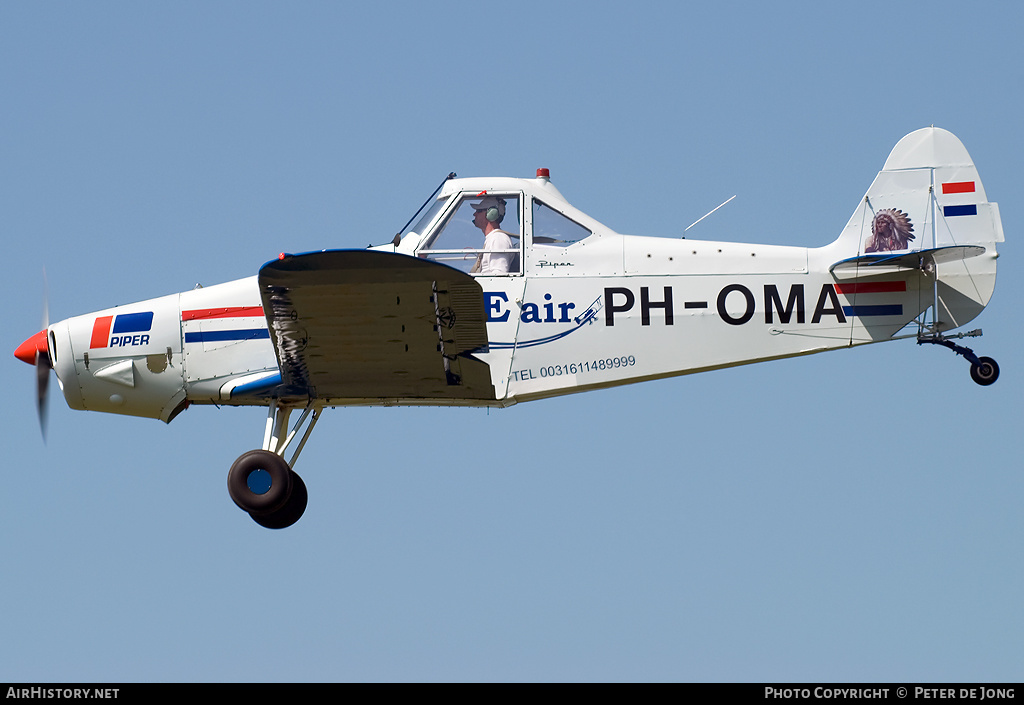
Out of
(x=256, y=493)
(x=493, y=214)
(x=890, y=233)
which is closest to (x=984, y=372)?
(x=890, y=233)

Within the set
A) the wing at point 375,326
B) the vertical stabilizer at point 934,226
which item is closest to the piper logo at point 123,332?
the wing at point 375,326

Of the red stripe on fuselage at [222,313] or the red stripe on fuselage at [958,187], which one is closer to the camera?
the red stripe on fuselage at [222,313]

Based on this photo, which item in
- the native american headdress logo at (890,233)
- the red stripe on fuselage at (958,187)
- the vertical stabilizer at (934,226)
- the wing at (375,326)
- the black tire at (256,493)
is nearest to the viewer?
the wing at (375,326)

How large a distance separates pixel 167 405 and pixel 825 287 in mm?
6090

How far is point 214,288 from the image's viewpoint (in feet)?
44.1

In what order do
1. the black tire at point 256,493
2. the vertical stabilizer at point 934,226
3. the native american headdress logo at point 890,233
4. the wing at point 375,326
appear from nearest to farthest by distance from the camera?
1. the wing at point 375,326
2. the black tire at point 256,493
3. the vertical stabilizer at point 934,226
4. the native american headdress logo at point 890,233

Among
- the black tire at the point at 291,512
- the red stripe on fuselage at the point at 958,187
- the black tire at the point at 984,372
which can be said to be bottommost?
the black tire at the point at 291,512

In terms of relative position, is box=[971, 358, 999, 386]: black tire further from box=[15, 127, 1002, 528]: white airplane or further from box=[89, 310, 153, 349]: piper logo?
box=[89, 310, 153, 349]: piper logo

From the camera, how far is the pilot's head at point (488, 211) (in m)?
13.1

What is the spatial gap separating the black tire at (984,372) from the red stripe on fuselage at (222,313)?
643 cm

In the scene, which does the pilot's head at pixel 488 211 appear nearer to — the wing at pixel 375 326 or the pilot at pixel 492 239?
the pilot at pixel 492 239

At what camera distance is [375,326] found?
1227 cm

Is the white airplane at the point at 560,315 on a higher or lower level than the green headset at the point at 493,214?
lower
